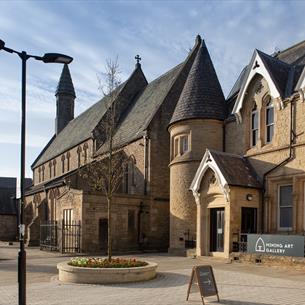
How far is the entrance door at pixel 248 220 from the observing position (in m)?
22.8

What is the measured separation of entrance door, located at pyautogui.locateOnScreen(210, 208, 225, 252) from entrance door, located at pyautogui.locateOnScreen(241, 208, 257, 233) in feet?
3.59

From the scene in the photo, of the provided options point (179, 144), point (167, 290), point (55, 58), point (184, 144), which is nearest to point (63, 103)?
point (179, 144)

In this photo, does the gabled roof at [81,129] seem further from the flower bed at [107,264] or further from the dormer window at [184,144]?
the flower bed at [107,264]

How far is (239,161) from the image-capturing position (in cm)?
2417

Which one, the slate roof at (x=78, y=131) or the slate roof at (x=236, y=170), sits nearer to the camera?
the slate roof at (x=236, y=170)

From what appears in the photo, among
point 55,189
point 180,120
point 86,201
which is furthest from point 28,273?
point 55,189

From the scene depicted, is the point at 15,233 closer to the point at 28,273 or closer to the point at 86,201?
the point at 86,201

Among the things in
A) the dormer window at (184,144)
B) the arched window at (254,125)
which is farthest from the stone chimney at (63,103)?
the arched window at (254,125)

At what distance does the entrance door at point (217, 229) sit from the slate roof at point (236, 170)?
6.22ft

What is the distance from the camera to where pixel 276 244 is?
19.5 metres

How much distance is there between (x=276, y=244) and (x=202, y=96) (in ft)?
36.6

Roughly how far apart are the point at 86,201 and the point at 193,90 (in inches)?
366

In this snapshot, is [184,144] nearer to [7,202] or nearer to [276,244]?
[276,244]

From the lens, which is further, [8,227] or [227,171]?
[8,227]
